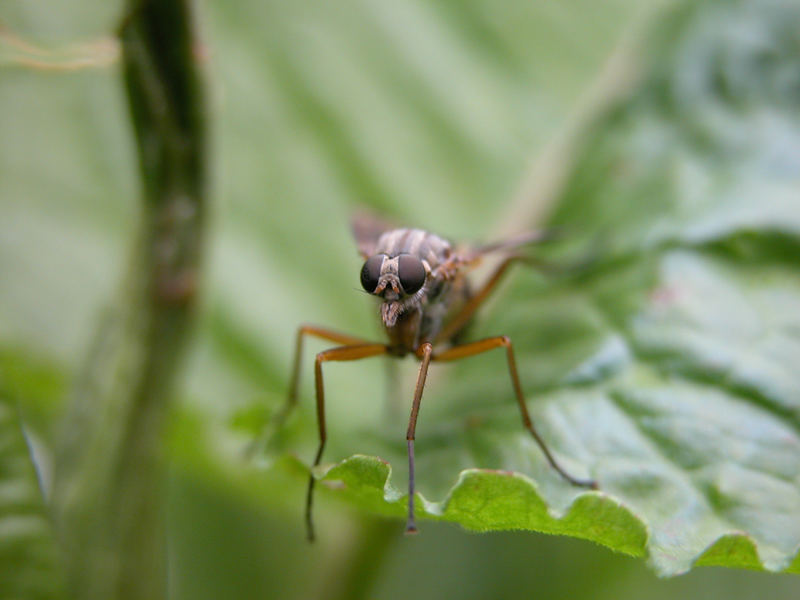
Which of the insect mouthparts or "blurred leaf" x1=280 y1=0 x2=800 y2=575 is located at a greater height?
the insect mouthparts

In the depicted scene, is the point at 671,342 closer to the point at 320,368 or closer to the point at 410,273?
the point at 410,273

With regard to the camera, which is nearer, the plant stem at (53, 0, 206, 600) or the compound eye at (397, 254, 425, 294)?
the plant stem at (53, 0, 206, 600)

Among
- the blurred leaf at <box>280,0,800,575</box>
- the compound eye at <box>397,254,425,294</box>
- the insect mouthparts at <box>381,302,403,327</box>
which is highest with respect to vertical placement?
the compound eye at <box>397,254,425,294</box>

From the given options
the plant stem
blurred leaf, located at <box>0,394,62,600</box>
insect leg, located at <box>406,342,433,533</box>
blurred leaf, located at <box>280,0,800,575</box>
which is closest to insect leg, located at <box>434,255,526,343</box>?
blurred leaf, located at <box>280,0,800,575</box>

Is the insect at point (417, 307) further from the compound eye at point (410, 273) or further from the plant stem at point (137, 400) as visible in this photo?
the plant stem at point (137, 400)

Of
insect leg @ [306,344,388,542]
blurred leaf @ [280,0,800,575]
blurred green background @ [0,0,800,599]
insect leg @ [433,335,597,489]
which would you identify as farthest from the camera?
blurred green background @ [0,0,800,599]

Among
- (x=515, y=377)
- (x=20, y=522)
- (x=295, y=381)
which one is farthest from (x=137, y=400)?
(x=515, y=377)

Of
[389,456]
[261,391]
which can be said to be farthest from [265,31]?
[389,456]

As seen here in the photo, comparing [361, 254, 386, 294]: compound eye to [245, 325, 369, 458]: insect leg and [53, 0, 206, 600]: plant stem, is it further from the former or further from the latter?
[53, 0, 206, 600]: plant stem
